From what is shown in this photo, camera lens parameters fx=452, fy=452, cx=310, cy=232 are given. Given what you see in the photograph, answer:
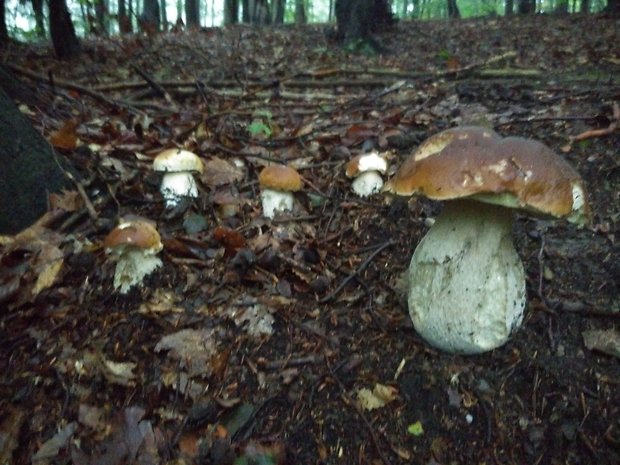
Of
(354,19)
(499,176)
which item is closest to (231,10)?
(354,19)

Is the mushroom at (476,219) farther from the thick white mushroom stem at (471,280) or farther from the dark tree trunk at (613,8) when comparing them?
the dark tree trunk at (613,8)

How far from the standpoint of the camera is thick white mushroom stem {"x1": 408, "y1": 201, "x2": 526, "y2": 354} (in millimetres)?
2301

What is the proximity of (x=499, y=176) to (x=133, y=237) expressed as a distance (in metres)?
1.99

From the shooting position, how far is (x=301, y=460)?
2.06 metres

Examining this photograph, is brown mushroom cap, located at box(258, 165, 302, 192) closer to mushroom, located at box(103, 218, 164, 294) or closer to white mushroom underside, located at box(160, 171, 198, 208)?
white mushroom underside, located at box(160, 171, 198, 208)

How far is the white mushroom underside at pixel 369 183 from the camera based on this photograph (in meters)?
3.85

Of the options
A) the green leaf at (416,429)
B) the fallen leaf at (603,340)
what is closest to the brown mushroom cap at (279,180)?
the green leaf at (416,429)

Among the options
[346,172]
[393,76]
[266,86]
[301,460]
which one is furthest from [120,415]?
[393,76]

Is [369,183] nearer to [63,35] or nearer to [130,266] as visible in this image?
[130,266]

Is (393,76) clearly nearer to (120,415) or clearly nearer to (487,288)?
(487,288)

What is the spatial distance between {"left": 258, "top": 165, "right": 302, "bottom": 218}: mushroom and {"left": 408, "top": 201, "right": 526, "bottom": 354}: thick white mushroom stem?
1452 mm

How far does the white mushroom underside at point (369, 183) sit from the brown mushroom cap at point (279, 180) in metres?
0.59

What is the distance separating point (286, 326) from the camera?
264cm

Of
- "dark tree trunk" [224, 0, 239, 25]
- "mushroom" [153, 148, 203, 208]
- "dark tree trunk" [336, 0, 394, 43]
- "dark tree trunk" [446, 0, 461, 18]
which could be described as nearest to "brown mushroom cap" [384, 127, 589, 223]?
"mushroom" [153, 148, 203, 208]
